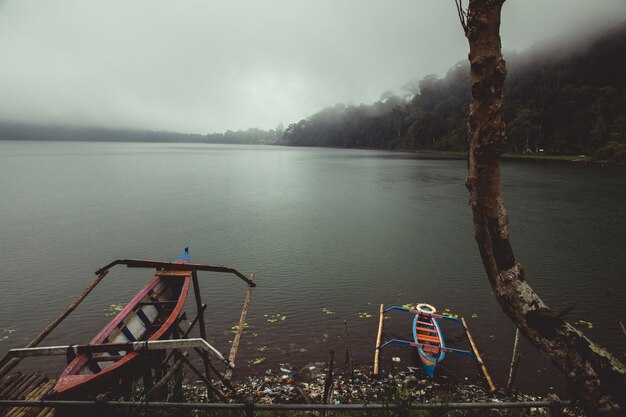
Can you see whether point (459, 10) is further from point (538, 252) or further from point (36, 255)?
point (36, 255)

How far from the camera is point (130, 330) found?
11.1 meters

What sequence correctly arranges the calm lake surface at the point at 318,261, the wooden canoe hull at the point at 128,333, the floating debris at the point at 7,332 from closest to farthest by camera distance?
the wooden canoe hull at the point at 128,333 < the floating debris at the point at 7,332 < the calm lake surface at the point at 318,261

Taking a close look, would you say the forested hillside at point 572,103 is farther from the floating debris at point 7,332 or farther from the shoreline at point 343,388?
the floating debris at point 7,332

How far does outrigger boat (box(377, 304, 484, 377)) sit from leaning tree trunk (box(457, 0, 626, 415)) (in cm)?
893

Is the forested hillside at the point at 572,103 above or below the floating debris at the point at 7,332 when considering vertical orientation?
above

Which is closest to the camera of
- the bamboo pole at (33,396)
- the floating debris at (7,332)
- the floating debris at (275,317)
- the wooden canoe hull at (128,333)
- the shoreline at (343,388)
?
the wooden canoe hull at (128,333)

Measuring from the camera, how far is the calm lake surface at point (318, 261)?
17.4 m

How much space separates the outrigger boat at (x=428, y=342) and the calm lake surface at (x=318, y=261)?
836 millimetres

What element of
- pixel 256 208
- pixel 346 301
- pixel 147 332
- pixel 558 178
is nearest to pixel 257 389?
pixel 147 332

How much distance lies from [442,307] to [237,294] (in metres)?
12.6

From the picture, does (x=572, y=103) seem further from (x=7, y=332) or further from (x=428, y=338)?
(x=7, y=332)

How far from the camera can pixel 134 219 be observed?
139 ft

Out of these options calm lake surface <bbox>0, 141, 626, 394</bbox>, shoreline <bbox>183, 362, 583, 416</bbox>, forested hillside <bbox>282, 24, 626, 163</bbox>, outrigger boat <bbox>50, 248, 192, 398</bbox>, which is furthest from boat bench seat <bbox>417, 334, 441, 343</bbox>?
forested hillside <bbox>282, 24, 626, 163</bbox>

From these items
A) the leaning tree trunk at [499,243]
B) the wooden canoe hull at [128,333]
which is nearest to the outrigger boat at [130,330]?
the wooden canoe hull at [128,333]
